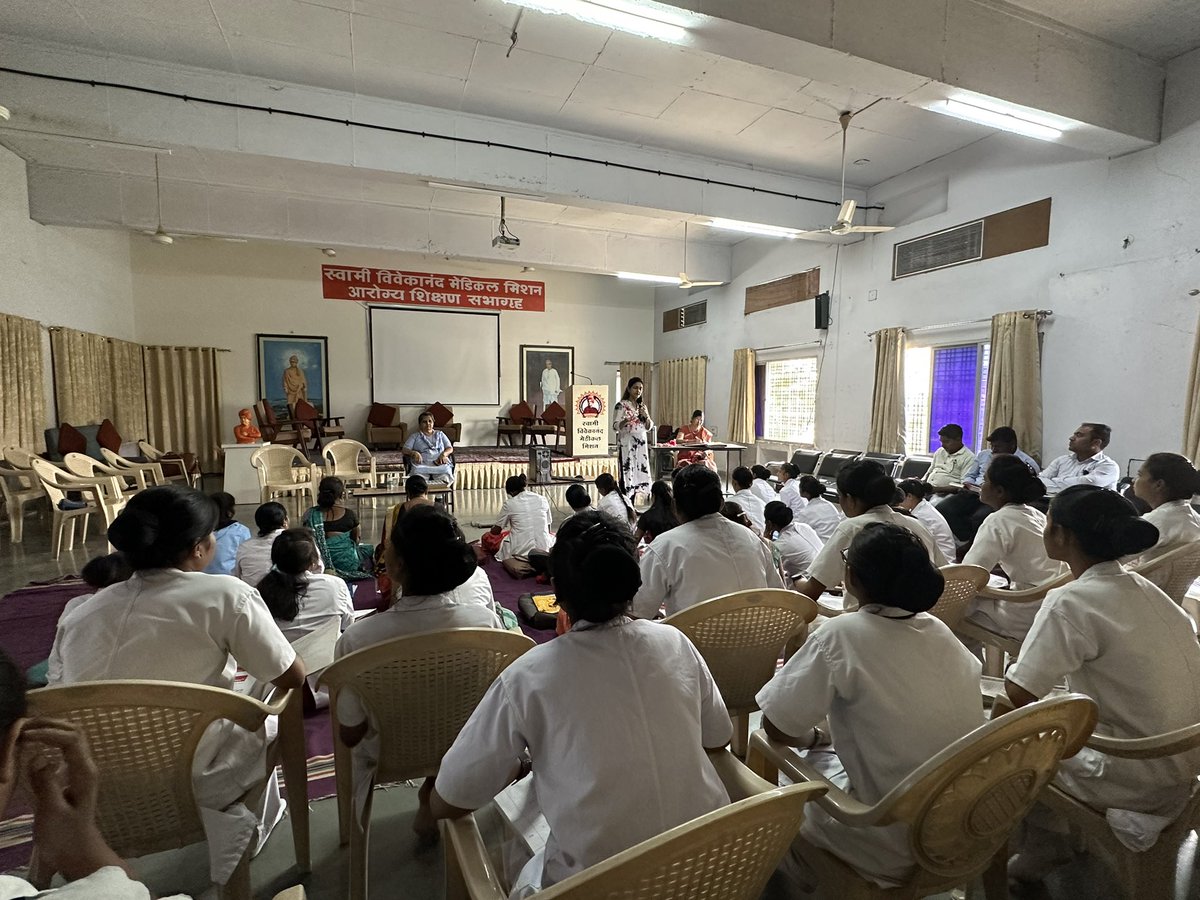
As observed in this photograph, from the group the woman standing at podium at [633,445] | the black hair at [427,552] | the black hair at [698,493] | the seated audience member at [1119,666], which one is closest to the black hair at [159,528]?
the black hair at [427,552]

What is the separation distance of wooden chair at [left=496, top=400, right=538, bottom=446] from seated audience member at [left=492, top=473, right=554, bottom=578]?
744cm

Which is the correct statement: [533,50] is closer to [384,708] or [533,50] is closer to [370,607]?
[370,607]

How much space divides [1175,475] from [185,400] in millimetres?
12259

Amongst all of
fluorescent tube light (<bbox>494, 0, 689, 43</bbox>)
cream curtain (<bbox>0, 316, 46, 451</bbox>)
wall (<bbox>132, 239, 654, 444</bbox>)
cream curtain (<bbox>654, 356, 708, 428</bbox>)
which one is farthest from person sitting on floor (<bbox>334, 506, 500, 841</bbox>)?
cream curtain (<bbox>654, 356, 708, 428</bbox>)

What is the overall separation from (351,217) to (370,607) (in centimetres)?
658

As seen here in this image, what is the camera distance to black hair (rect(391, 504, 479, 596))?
160cm

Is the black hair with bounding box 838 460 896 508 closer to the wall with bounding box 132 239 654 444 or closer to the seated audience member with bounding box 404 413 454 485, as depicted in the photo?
the seated audience member with bounding box 404 413 454 485

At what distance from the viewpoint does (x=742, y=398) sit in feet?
33.9

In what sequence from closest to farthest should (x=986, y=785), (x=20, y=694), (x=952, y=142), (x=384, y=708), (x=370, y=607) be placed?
(x=20, y=694), (x=986, y=785), (x=384, y=708), (x=370, y=607), (x=952, y=142)

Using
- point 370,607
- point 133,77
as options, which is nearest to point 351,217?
point 133,77

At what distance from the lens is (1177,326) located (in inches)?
184

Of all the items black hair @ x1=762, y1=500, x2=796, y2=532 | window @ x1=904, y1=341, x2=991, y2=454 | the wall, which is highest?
the wall

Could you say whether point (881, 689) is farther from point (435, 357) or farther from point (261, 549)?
point (435, 357)

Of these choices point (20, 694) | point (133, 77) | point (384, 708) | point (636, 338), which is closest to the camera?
point (20, 694)
